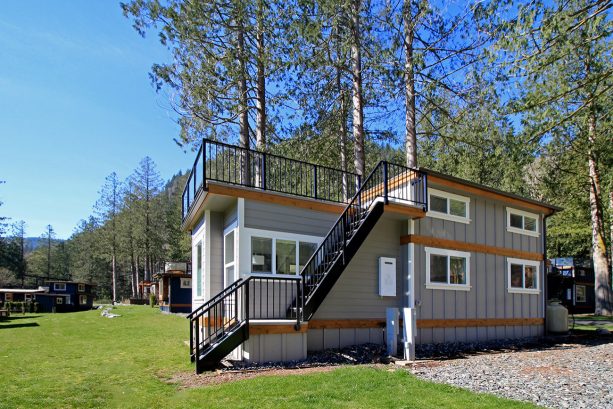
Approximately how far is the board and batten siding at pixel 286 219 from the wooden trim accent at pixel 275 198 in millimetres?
90

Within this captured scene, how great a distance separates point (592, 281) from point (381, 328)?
26504 mm

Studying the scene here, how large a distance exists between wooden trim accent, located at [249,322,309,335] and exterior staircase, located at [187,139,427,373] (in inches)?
5.5

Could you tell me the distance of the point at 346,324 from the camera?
10.9 metres

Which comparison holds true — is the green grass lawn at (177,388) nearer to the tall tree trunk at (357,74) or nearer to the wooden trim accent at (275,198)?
the wooden trim accent at (275,198)

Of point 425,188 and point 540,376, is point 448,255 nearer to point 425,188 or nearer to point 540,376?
point 425,188

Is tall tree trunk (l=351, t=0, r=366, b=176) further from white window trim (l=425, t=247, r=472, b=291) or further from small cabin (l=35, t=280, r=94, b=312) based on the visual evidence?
small cabin (l=35, t=280, r=94, b=312)

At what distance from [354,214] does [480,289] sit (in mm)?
4996

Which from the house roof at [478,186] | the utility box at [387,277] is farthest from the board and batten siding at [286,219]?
the house roof at [478,186]

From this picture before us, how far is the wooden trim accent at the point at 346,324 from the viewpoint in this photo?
10.5 metres

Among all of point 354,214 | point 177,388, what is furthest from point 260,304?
point 354,214

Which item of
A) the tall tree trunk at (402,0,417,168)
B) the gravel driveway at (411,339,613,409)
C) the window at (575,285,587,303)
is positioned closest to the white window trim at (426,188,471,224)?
the tall tree trunk at (402,0,417,168)

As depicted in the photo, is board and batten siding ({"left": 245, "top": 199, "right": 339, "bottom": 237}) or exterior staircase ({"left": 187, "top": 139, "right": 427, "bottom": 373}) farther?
board and batten siding ({"left": 245, "top": 199, "right": 339, "bottom": 237})

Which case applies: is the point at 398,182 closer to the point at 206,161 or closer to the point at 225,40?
the point at 206,161

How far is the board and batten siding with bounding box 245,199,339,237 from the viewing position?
10.0 metres
